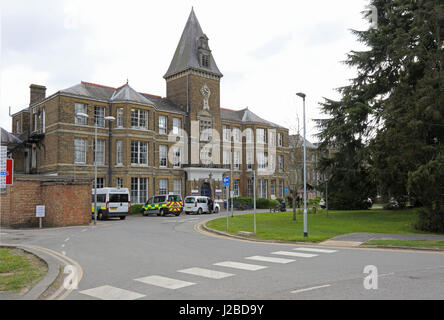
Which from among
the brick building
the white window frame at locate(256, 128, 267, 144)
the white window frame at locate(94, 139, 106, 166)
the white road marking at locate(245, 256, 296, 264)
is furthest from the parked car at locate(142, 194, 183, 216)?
the white road marking at locate(245, 256, 296, 264)

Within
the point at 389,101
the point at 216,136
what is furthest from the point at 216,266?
the point at 216,136

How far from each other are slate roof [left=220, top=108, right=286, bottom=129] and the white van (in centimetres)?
2429

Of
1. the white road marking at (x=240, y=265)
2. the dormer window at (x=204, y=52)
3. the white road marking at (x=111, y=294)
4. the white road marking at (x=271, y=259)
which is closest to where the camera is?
the white road marking at (x=111, y=294)

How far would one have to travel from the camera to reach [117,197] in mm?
30250

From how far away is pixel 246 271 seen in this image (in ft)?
30.6

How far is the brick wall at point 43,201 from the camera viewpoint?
77.7 feet

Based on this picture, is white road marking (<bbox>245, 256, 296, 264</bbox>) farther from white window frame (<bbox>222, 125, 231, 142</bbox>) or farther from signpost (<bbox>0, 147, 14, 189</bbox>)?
white window frame (<bbox>222, 125, 231, 142</bbox>)

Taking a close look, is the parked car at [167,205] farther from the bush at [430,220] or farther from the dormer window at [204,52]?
the bush at [430,220]

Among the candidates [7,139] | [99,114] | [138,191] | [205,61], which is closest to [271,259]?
[138,191]

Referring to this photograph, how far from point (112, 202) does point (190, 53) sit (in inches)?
932

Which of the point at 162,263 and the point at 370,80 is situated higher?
the point at 370,80

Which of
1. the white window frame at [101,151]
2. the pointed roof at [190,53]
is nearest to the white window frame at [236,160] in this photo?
the pointed roof at [190,53]

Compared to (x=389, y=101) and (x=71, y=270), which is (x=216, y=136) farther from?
(x=71, y=270)

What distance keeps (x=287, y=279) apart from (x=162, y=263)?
3.68 metres
